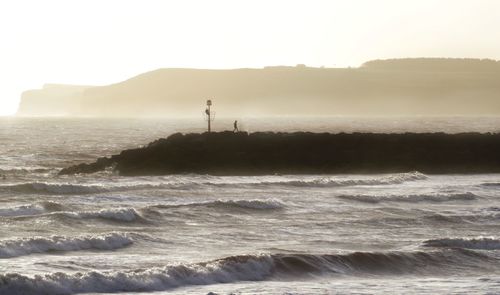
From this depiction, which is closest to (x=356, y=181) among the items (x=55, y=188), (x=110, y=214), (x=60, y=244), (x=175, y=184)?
(x=175, y=184)

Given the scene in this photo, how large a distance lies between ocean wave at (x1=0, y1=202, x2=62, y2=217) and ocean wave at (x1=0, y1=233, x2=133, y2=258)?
5.95m

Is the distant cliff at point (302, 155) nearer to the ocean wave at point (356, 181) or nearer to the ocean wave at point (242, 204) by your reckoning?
the ocean wave at point (356, 181)

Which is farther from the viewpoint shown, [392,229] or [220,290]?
[392,229]

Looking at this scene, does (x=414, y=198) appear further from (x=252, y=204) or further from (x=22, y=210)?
(x=22, y=210)

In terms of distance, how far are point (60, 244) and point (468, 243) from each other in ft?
33.6

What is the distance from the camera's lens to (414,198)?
41531 mm

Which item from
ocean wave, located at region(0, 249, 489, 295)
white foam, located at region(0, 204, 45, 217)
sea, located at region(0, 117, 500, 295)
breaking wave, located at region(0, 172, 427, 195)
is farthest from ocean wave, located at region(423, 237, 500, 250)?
breaking wave, located at region(0, 172, 427, 195)

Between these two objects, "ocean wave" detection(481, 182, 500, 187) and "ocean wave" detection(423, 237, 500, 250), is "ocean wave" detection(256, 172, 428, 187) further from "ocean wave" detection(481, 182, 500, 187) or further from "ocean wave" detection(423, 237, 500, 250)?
"ocean wave" detection(423, 237, 500, 250)

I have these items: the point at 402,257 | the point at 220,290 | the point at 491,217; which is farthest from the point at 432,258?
the point at 491,217

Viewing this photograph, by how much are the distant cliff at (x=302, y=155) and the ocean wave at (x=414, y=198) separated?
13.4m

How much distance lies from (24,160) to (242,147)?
51.0 ft

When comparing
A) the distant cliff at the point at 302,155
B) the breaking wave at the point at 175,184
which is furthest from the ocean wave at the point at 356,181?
the distant cliff at the point at 302,155

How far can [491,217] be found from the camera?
35500mm

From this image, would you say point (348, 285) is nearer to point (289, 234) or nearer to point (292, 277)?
point (292, 277)
